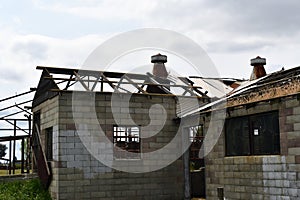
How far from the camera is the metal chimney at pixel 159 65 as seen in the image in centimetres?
1753

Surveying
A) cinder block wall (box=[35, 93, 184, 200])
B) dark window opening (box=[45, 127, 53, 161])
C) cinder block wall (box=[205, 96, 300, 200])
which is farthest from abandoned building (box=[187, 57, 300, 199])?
dark window opening (box=[45, 127, 53, 161])

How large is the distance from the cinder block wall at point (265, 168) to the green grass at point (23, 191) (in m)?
5.24

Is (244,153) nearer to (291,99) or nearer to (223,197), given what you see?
(223,197)

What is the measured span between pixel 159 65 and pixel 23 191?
322 inches

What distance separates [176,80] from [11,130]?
23.5ft

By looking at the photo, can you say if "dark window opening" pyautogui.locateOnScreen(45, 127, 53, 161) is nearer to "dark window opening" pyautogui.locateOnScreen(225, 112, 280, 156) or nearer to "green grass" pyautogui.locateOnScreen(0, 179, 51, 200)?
"green grass" pyautogui.locateOnScreen(0, 179, 51, 200)

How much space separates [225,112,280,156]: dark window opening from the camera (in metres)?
9.50

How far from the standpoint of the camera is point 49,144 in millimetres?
13281

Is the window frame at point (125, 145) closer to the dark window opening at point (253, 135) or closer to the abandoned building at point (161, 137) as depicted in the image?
the abandoned building at point (161, 137)

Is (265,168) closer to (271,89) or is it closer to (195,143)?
(271,89)

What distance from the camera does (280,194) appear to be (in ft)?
30.1

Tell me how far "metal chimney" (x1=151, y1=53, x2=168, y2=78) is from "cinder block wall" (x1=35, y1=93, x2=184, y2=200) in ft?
13.5

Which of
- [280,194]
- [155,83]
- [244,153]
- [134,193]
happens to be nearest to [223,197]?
[244,153]

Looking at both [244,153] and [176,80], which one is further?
[176,80]
